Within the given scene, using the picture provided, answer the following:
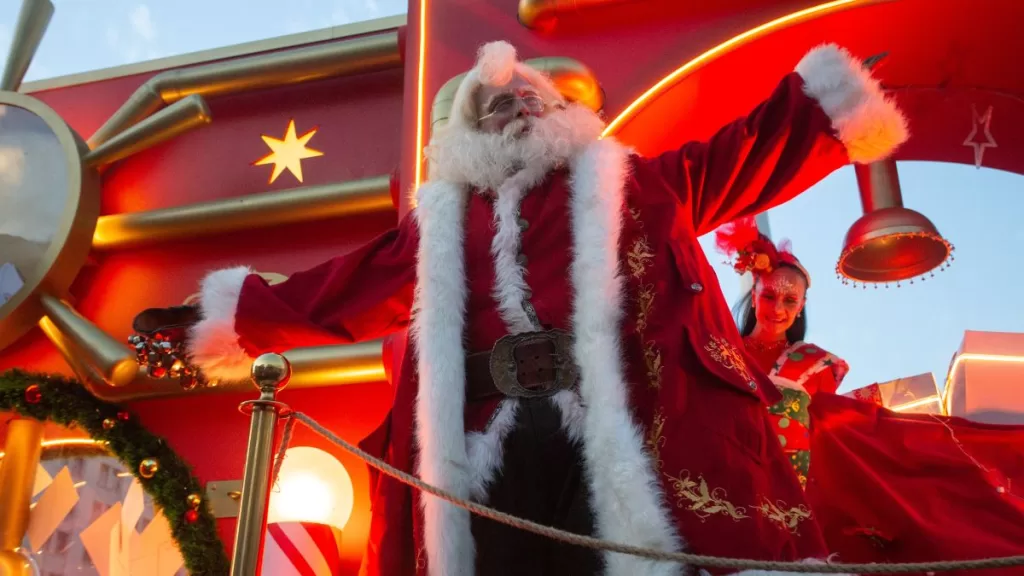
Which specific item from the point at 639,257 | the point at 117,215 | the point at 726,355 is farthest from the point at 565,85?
the point at 117,215

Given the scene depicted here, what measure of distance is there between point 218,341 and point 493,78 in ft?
3.08

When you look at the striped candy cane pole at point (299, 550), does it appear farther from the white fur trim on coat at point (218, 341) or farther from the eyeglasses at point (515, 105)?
the eyeglasses at point (515, 105)

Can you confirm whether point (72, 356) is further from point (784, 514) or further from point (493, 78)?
point (784, 514)

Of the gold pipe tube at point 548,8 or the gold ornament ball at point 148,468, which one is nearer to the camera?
the gold ornament ball at point 148,468

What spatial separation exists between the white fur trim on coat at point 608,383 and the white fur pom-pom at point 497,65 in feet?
1.24

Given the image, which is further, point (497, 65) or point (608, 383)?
point (497, 65)

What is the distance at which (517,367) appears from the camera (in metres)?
1.76

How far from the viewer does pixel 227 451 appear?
10.2 ft

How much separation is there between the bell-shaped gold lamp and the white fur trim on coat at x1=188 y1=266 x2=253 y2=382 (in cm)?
226

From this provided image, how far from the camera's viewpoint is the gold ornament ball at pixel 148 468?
2.85m

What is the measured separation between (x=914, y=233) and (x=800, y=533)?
191 cm

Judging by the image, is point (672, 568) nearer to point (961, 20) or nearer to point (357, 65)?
point (961, 20)

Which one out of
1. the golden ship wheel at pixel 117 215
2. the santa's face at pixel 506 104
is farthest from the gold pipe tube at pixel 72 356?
the santa's face at pixel 506 104

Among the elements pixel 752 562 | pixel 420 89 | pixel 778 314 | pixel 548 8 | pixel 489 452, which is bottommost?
pixel 752 562
